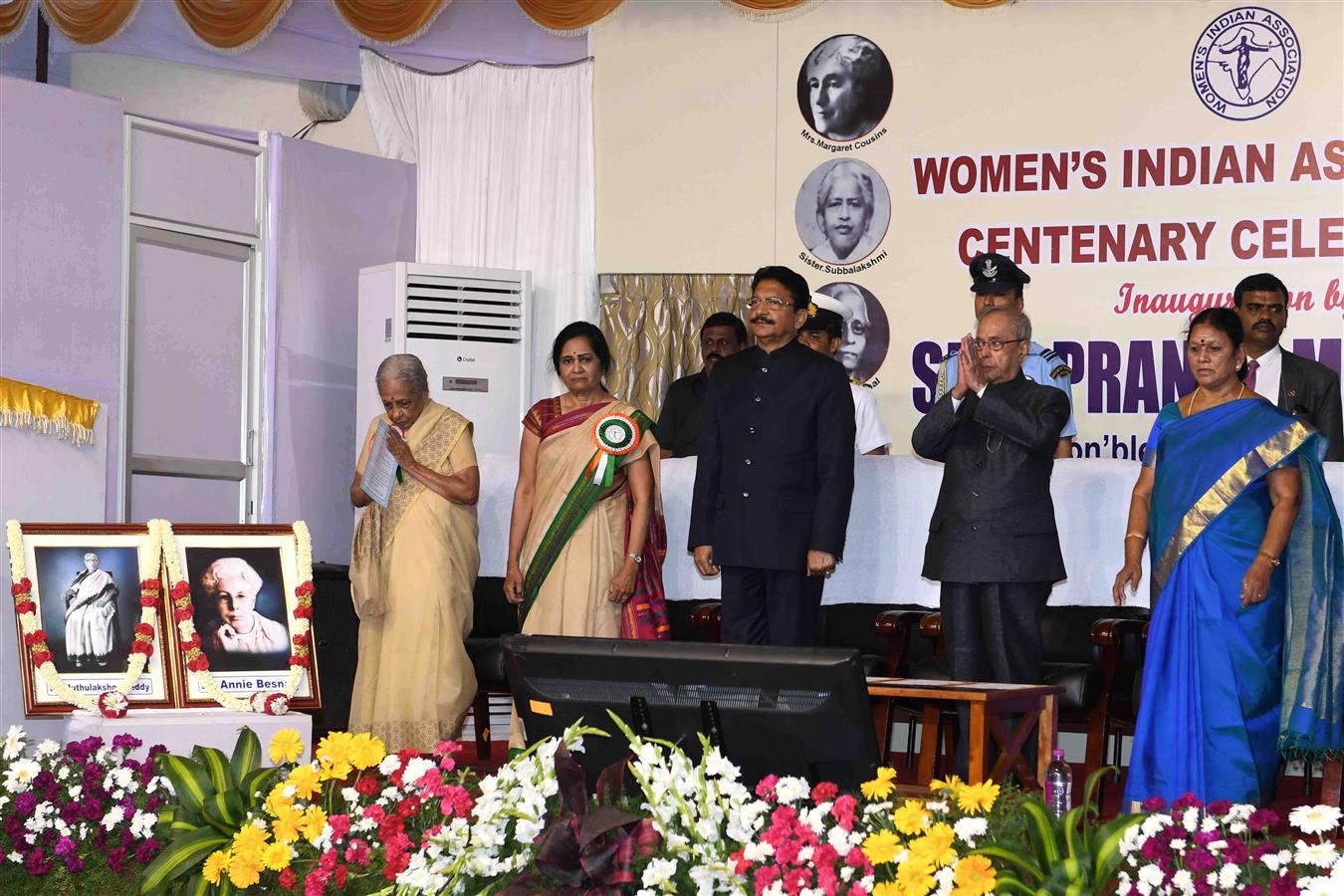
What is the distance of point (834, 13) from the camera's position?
7.30 metres

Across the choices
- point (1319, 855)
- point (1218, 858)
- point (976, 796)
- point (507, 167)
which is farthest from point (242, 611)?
point (507, 167)

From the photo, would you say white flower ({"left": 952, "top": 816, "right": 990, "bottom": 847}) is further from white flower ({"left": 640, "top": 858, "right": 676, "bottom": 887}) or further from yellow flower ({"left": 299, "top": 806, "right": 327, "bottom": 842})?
yellow flower ({"left": 299, "top": 806, "right": 327, "bottom": 842})

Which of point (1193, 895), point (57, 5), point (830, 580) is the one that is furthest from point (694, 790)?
point (57, 5)

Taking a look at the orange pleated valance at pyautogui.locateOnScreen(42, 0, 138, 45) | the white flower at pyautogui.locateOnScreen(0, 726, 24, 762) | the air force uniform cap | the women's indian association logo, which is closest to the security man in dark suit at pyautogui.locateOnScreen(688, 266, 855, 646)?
the air force uniform cap

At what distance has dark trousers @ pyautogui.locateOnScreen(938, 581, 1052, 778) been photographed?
4.27 meters

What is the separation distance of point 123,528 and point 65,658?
366 millimetres

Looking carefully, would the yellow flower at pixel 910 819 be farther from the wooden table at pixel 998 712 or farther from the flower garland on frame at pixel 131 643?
the flower garland on frame at pixel 131 643

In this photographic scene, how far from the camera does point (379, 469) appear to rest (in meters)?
5.31

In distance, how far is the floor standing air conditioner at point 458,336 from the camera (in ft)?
23.8

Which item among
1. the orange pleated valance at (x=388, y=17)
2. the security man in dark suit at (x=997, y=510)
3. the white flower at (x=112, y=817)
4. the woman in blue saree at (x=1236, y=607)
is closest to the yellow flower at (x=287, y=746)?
the white flower at (x=112, y=817)

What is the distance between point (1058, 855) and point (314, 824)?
1007mm

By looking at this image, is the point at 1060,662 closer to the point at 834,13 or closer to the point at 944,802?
the point at 944,802

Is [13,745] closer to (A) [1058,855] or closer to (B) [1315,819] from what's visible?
(A) [1058,855]

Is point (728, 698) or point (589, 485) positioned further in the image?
point (589, 485)
